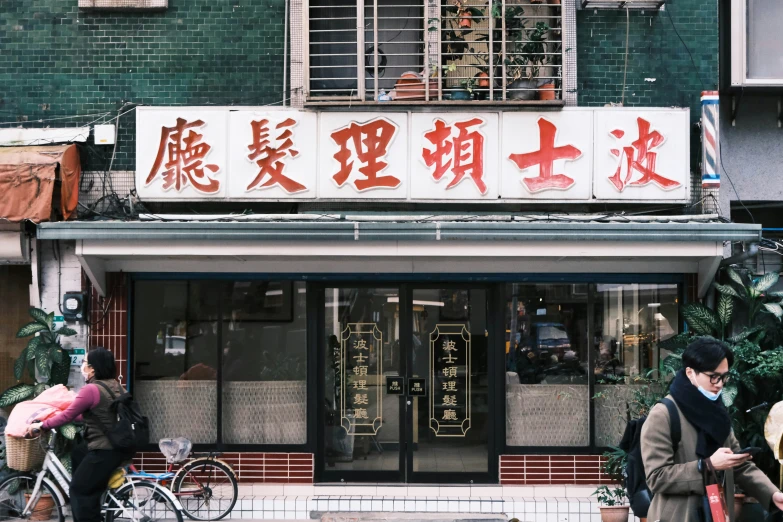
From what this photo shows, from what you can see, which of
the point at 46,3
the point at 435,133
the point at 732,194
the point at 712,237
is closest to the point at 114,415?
the point at 435,133

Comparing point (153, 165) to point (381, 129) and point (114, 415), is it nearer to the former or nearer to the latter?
point (381, 129)

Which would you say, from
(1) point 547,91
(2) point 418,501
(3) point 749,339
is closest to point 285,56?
(1) point 547,91

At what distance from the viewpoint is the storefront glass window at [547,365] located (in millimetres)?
10586

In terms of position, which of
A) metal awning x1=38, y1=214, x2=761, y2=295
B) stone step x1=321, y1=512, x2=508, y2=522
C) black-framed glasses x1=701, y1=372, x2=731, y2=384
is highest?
metal awning x1=38, y1=214, x2=761, y2=295

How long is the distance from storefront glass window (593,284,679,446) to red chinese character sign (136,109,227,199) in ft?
15.9

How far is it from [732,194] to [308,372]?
5581 millimetres

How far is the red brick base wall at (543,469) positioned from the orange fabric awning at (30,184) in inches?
235

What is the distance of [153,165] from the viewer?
402 inches

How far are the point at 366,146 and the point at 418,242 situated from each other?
139cm

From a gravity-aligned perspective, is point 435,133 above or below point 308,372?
above

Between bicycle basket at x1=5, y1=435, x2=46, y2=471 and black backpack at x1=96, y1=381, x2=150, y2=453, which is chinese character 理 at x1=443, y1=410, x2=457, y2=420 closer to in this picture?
black backpack at x1=96, y1=381, x2=150, y2=453

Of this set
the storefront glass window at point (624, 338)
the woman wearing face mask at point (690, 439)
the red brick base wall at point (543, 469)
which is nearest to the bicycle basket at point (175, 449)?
the red brick base wall at point (543, 469)

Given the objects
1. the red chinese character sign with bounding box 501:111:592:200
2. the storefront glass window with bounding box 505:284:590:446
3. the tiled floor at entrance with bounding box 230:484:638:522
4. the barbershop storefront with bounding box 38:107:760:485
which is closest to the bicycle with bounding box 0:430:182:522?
the tiled floor at entrance with bounding box 230:484:638:522

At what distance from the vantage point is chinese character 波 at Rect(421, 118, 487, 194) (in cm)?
1012
